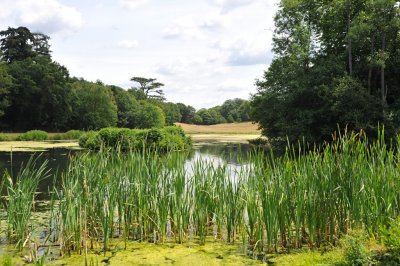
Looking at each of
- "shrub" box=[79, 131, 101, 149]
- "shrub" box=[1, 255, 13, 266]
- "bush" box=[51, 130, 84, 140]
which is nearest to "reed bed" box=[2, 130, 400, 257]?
"shrub" box=[1, 255, 13, 266]

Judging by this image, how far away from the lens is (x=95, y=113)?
6259 cm

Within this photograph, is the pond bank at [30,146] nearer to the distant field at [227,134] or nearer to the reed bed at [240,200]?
the distant field at [227,134]

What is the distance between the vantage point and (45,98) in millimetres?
57594

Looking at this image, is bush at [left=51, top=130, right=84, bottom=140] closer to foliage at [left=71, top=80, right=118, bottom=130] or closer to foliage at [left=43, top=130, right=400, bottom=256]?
foliage at [left=71, top=80, right=118, bottom=130]

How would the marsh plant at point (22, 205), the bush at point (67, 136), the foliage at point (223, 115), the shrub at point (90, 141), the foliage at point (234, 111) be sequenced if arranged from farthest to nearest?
the foliage at point (223, 115)
the foliage at point (234, 111)
the bush at point (67, 136)
the shrub at point (90, 141)
the marsh plant at point (22, 205)

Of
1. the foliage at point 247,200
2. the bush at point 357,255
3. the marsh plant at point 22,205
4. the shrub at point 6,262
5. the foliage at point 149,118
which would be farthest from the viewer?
the foliage at point 149,118

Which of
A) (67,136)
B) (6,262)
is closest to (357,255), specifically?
(6,262)

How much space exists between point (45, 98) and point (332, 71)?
44.7 meters

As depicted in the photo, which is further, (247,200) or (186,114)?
(186,114)

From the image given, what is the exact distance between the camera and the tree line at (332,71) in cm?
2395

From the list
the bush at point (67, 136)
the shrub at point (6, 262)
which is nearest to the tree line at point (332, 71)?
the shrub at point (6, 262)

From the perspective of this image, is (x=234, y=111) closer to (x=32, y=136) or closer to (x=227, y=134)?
(x=227, y=134)

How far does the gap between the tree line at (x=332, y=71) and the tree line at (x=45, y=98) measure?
29.8 m

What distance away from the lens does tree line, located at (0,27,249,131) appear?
56.7 meters
